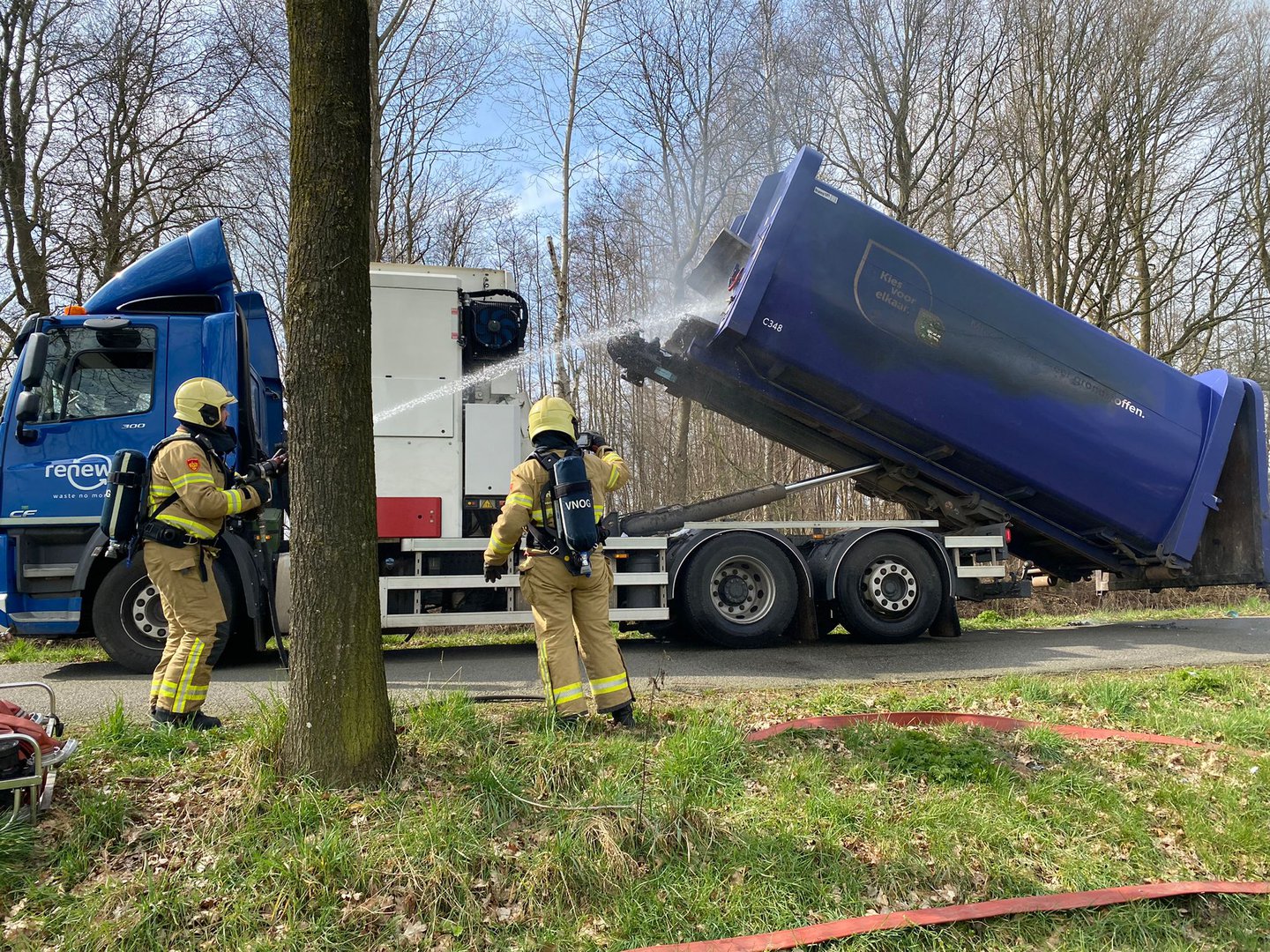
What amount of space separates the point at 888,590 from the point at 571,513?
4626 mm

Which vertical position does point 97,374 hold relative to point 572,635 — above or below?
above

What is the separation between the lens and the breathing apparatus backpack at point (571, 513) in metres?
4.27

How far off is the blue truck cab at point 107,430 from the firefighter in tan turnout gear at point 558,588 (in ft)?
9.16

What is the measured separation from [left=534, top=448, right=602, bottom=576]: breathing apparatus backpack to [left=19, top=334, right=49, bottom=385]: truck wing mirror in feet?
13.8

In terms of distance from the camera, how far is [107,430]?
21.2 ft

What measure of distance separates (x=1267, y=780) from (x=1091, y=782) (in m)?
0.89

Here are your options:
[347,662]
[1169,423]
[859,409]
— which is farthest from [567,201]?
[347,662]

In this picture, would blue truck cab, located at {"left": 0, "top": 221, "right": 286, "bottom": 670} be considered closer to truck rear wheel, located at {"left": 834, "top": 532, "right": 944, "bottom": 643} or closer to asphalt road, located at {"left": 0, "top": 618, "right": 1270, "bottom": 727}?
asphalt road, located at {"left": 0, "top": 618, "right": 1270, "bottom": 727}

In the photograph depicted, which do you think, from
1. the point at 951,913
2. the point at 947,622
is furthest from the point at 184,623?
the point at 947,622

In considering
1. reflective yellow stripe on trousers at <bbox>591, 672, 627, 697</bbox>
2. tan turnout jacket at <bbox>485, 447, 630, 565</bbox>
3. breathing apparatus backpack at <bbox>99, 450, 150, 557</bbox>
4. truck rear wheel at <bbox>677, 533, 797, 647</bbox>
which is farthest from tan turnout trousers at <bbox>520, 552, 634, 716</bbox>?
truck rear wheel at <bbox>677, 533, 797, 647</bbox>

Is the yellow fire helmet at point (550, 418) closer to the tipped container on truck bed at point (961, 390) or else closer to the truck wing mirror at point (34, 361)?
the tipped container on truck bed at point (961, 390)

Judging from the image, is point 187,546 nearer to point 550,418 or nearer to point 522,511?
point 522,511

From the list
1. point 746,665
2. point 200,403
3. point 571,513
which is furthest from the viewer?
point 746,665

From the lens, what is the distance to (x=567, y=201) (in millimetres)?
15516
